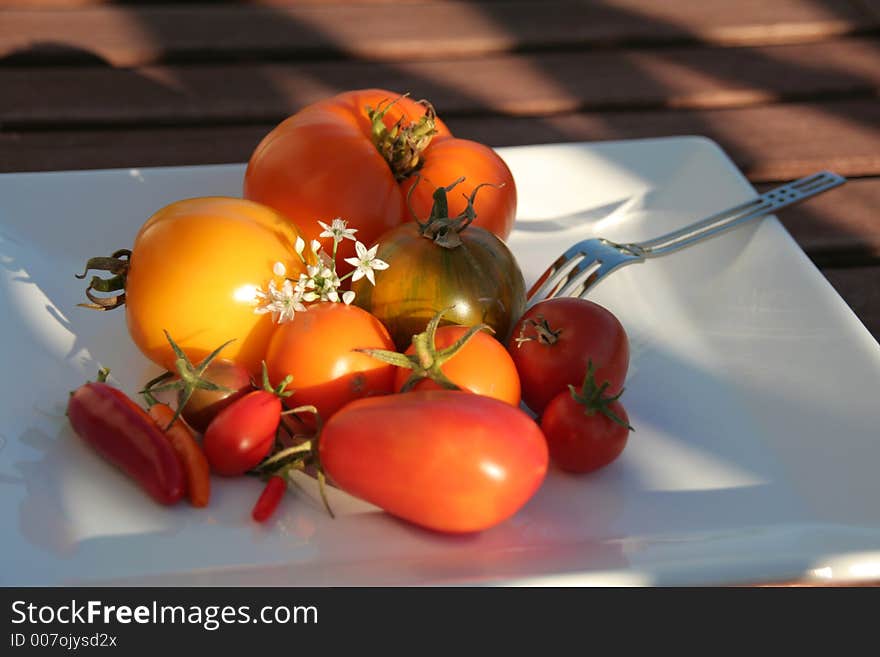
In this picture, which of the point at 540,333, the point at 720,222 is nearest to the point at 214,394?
the point at 540,333

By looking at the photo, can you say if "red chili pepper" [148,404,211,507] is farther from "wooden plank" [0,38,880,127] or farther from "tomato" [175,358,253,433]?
"wooden plank" [0,38,880,127]

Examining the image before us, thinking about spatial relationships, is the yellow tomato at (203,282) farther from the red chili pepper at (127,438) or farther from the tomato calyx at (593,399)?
the tomato calyx at (593,399)

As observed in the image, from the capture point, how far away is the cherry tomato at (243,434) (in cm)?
84

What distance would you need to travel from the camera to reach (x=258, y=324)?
0.95 m

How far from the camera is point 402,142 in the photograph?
3.54 feet

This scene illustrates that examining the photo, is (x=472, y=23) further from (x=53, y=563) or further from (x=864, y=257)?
(x=53, y=563)

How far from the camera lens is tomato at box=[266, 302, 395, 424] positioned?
88cm

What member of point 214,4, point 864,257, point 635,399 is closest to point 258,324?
point 635,399

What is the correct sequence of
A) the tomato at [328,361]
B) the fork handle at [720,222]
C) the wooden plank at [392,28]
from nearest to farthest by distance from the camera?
the tomato at [328,361]
the fork handle at [720,222]
the wooden plank at [392,28]

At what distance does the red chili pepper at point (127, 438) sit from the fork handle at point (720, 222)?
56cm

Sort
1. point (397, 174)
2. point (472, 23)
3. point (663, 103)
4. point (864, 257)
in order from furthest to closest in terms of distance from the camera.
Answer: point (472, 23)
point (663, 103)
point (864, 257)
point (397, 174)

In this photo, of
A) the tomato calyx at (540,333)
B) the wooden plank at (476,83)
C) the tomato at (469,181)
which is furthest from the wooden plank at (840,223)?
the tomato calyx at (540,333)

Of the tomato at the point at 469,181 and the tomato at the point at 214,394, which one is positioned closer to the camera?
the tomato at the point at 214,394

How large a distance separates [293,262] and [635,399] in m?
0.33
